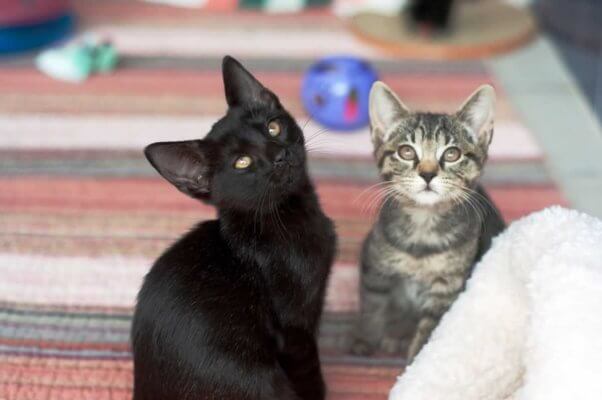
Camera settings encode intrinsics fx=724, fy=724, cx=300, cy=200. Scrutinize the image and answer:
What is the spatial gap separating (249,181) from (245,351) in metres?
0.28

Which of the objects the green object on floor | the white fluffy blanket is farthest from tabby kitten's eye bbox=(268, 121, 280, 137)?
the green object on floor

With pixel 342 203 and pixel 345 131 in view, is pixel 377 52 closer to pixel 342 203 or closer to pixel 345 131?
pixel 345 131

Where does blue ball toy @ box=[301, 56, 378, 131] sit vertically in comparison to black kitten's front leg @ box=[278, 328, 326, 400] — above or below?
above

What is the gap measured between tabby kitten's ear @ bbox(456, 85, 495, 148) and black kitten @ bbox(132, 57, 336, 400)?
326 mm

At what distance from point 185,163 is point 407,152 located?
0.42m

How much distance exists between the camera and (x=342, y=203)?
1.95 meters

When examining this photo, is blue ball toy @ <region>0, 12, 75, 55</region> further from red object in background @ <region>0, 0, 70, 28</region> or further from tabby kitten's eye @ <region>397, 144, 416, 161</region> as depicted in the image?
tabby kitten's eye @ <region>397, 144, 416, 161</region>

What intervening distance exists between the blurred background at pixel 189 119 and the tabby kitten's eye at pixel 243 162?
50 centimetres

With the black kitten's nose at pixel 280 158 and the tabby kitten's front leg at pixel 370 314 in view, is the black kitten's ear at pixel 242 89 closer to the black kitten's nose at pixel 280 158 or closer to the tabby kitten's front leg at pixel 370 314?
the black kitten's nose at pixel 280 158

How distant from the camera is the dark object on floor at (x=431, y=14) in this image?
109 inches

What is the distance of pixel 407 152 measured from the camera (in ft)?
4.42

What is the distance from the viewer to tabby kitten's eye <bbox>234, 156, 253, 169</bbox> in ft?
4.01

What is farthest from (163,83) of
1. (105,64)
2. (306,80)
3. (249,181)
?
(249,181)

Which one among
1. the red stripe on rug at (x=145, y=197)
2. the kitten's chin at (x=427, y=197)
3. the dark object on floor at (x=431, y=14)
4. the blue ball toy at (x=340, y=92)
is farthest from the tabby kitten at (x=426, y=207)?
the dark object on floor at (x=431, y=14)
